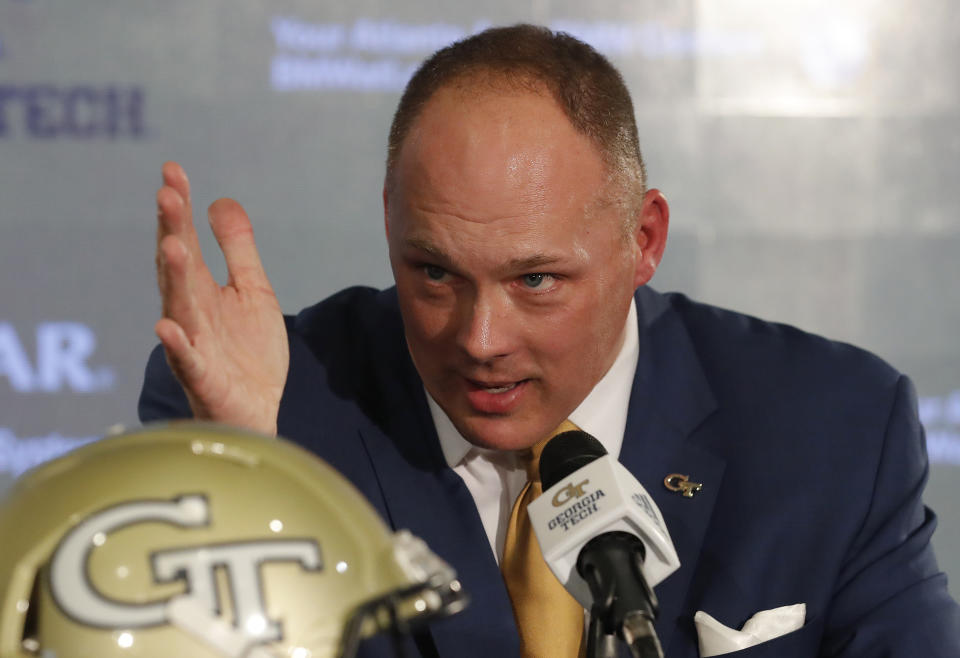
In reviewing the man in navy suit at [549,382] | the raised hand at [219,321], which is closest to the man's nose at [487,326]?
the man in navy suit at [549,382]

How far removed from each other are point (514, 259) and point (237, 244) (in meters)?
0.38

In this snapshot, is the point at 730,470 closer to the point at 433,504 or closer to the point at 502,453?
the point at 502,453

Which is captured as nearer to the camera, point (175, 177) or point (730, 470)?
point (175, 177)

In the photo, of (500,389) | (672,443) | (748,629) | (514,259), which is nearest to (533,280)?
(514,259)

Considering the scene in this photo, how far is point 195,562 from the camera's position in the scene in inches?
30.3

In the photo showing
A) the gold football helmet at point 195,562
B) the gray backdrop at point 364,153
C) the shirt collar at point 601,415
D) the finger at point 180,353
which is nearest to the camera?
the gold football helmet at point 195,562

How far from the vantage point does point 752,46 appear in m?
2.97

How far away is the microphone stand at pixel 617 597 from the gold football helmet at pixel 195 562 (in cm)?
15

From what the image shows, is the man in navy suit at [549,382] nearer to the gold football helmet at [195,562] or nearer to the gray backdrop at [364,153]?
the gold football helmet at [195,562]

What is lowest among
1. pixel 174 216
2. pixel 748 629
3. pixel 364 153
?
pixel 748 629

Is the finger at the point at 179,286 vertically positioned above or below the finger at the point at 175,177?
below

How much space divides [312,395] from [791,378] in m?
0.81

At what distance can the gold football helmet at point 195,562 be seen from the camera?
756mm

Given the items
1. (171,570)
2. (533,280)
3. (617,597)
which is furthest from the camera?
(533,280)
